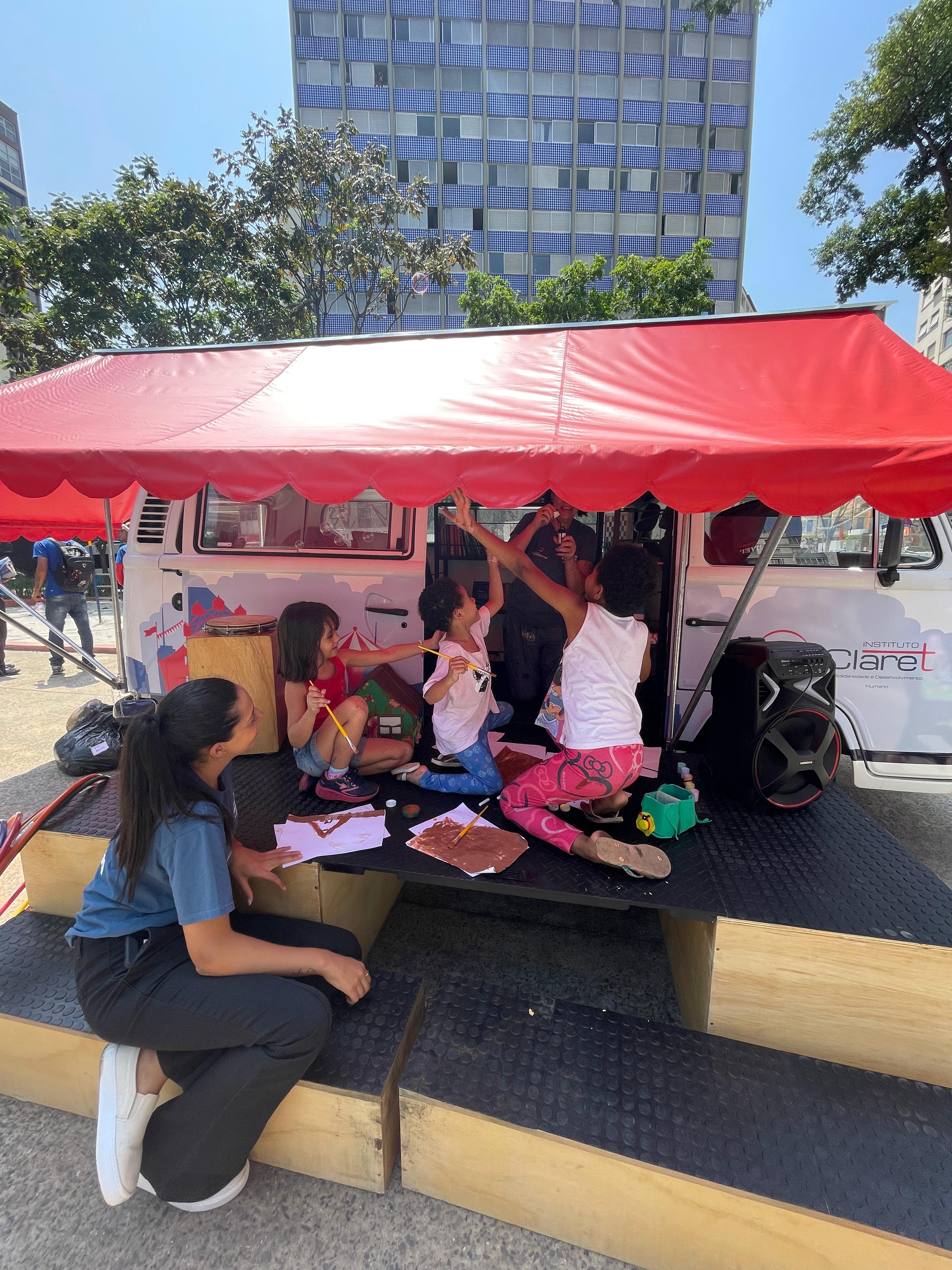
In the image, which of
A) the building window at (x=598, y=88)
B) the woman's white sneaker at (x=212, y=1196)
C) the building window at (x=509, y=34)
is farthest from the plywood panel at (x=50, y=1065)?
the building window at (x=509, y=34)

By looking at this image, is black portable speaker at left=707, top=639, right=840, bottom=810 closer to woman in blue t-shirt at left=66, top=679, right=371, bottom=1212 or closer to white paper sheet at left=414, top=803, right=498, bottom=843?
white paper sheet at left=414, top=803, right=498, bottom=843

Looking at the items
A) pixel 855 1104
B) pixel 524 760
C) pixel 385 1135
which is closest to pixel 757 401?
pixel 524 760

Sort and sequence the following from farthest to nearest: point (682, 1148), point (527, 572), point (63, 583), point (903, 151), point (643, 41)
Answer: point (643, 41) < point (903, 151) < point (63, 583) < point (527, 572) < point (682, 1148)

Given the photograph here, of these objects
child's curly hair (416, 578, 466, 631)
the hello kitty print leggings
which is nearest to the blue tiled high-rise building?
child's curly hair (416, 578, 466, 631)

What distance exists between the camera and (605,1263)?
5.60ft

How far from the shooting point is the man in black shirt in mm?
4641

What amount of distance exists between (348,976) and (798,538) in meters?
3.34

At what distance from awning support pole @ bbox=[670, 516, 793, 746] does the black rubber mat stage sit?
1.58 ft

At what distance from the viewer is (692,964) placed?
94.7 inches

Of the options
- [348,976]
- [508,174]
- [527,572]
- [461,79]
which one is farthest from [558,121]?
[348,976]

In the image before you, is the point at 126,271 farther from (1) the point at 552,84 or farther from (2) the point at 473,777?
(1) the point at 552,84

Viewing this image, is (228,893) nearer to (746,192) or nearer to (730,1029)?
(730,1029)

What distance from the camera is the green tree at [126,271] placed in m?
14.5

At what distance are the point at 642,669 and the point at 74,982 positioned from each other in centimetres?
281
